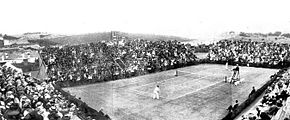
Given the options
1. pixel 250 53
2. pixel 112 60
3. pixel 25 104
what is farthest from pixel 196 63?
pixel 25 104

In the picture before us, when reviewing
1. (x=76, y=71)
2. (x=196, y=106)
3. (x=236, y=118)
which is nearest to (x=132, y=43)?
(x=76, y=71)

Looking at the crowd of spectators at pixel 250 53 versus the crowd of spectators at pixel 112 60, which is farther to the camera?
the crowd of spectators at pixel 250 53

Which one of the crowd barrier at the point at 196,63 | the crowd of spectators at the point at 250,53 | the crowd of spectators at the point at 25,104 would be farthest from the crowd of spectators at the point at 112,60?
the crowd of spectators at the point at 25,104

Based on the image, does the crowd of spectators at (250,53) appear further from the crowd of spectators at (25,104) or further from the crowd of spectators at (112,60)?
the crowd of spectators at (25,104)

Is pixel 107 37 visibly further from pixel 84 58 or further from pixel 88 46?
pixel 84 58

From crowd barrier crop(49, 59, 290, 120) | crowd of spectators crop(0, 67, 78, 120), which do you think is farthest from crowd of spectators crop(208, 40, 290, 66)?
crowd of spectators crop(0, 67, 78, 120)
